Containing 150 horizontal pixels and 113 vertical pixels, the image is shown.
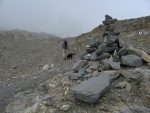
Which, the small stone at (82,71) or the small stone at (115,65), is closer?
the small stone at (115,65)

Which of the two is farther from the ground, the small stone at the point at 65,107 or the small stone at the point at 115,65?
the small stone at the point at 115,65

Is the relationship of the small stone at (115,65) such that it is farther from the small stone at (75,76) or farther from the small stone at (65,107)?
the small stone at (65,107)

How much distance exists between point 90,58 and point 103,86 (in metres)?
3.43

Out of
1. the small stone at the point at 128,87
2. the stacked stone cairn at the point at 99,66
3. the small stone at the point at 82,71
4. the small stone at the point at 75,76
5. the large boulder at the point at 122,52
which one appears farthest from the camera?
the large boulder at the point at 122,52

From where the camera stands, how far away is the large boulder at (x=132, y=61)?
12664mm

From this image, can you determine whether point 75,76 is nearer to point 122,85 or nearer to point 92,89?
point 122,85

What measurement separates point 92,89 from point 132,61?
283 centimetres

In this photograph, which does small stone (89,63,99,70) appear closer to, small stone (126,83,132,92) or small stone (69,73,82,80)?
small stone (69,73,82,80)

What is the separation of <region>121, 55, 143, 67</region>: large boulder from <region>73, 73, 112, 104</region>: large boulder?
1.68 meters

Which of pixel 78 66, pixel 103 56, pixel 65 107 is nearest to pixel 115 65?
pixel 103 56

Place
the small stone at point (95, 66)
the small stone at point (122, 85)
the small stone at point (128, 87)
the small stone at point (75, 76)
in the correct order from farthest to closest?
the small stone at point (95, 66) < the small stone at point (75, 76) < the small stone at point (122, 85) < the small stone at point (128, 87)

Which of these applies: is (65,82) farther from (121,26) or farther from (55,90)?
(121,26)

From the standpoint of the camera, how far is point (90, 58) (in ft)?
46.4

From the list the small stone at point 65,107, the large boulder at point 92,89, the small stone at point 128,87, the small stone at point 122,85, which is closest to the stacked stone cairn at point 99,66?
the large boulder at point 92,89
